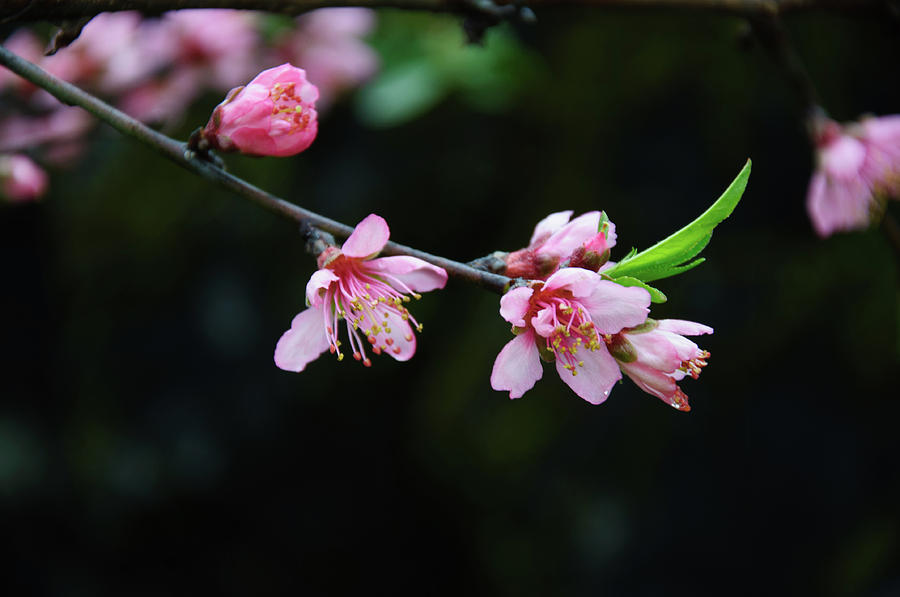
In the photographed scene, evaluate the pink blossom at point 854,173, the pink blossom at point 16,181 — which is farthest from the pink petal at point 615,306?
the pink blossom at point 16,181

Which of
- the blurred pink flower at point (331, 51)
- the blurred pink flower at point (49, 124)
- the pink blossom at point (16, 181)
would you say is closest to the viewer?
the pink blossom at point (16, 181)

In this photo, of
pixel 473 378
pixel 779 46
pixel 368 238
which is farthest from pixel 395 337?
pixel 473 378

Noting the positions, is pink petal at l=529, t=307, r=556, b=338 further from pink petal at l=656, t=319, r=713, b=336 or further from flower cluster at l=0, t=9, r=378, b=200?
flower cluster at l=0, t=9, r=378, b=200

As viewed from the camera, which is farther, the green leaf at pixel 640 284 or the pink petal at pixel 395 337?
the pink petal at pixel 395 337

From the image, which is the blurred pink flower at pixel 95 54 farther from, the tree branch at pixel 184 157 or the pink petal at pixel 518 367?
the pink petal at pixel 518 367

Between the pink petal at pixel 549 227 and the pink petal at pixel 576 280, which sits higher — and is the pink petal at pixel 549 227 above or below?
below

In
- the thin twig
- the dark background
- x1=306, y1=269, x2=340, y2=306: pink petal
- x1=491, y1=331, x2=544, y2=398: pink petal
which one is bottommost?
the dark background

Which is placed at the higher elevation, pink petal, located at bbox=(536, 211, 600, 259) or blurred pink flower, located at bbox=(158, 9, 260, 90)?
Answer: pink petal, located at bbox=(536, 211, 600, 259)

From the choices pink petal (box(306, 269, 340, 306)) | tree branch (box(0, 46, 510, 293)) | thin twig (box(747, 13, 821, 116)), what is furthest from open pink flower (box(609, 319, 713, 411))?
thin twig (box(747, 13, 821, 116))
